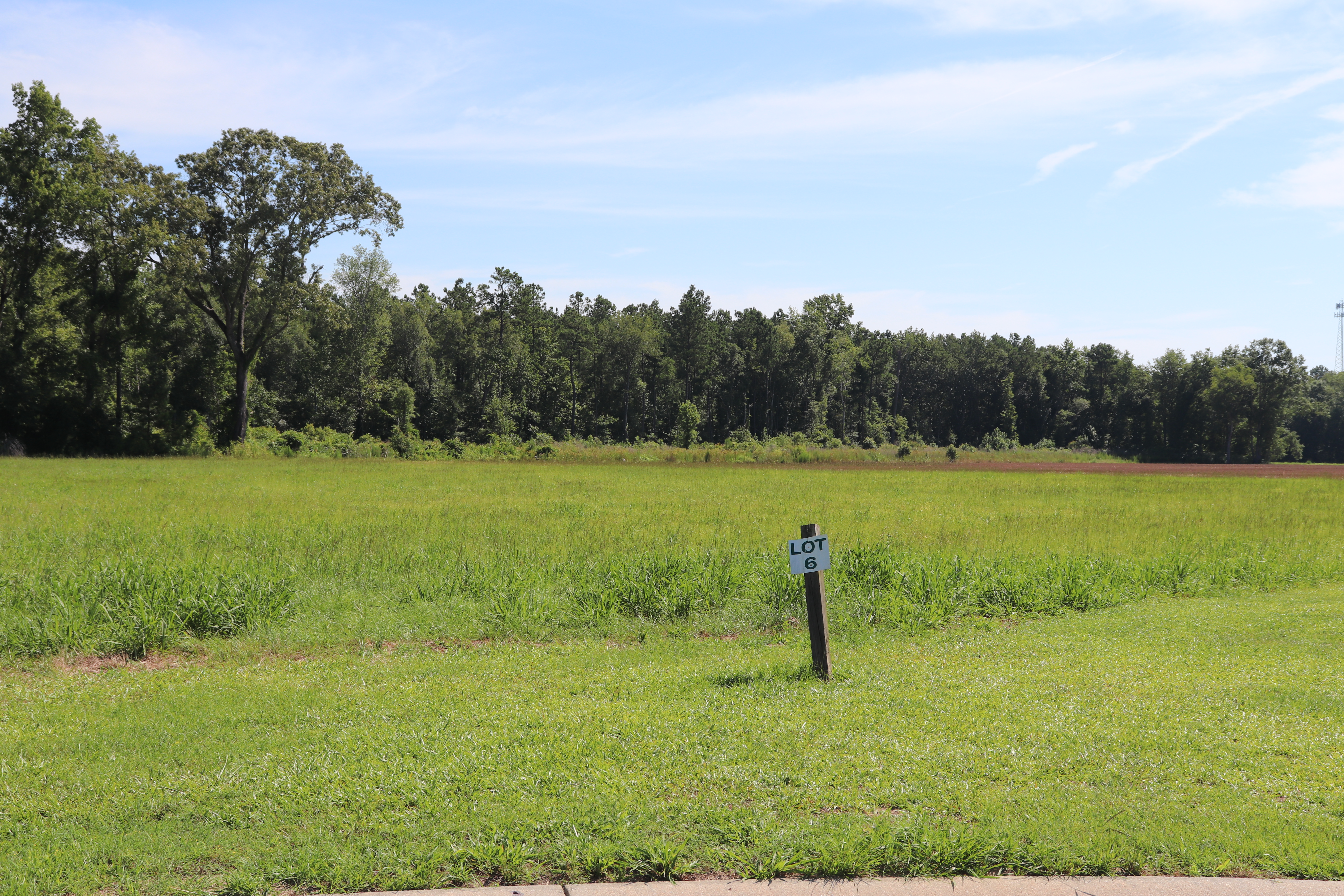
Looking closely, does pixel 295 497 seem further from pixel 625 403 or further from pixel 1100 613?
pixel 625 403

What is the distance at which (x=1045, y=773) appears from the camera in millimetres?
5574

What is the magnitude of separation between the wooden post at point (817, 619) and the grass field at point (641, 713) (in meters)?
0.20

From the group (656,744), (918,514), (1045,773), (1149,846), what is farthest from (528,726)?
(918,514)

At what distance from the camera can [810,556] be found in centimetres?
770

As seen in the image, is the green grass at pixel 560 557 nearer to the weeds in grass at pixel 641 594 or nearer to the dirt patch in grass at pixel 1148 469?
the weeds in grass at pixel 641 594

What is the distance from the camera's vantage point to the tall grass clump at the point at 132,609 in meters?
9.77

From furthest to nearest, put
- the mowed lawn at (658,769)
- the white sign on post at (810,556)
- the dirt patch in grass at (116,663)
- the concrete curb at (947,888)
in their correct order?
the dirt patch in grass at (116,663), the white sign on post at (810,556), the mowed lawn at (658,769), the concrete curb at (947,888)

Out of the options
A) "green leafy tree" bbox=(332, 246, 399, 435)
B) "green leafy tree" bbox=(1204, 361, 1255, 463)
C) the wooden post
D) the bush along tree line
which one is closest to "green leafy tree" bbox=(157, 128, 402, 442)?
the bush along tree line

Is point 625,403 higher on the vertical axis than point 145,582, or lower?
higher

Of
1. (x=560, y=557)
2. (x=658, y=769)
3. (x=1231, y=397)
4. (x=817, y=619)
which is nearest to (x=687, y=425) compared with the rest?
(x=1231, y=397)

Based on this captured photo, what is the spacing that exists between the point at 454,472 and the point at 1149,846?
138 feet

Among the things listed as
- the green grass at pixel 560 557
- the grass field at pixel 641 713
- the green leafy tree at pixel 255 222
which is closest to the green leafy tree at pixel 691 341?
the green leafy tree at pixel 255 222

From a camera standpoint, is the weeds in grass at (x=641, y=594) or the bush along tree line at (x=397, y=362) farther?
the bush along tree line at (x=397, y=362)

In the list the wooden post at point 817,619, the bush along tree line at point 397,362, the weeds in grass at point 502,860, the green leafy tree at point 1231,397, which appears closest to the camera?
the weeds in grass at point 502,860
